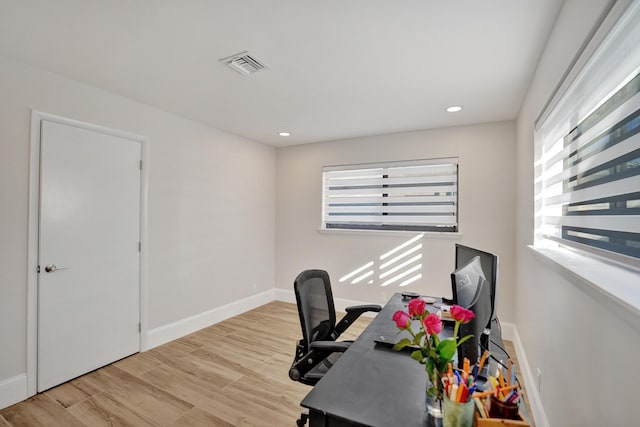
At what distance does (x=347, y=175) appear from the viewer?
464 centimetres

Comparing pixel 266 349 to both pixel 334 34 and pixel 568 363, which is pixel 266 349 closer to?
pixel 568 363

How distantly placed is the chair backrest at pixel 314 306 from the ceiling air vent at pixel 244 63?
1.58 meters

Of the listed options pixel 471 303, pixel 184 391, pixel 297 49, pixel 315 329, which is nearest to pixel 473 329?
pixel 471 303

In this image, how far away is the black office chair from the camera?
1781 millimetres

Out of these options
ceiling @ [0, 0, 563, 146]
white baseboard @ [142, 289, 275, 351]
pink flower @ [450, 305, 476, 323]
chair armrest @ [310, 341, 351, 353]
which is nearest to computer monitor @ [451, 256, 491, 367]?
pink flower @ [450, 305, 476, 323]

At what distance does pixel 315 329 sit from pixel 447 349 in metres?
1.25

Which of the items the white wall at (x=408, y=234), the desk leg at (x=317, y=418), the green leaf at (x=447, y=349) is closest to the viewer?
the green leaf at (x=447, y=349)

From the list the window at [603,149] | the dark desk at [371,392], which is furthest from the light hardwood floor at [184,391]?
the window at [603,149]

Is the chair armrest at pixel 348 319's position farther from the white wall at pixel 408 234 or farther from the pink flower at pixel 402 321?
the white wall at pixel 408 234

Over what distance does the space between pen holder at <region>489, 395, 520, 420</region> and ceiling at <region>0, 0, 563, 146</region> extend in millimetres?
1816

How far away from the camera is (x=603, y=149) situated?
129cm

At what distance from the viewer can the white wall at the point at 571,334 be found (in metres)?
0.93

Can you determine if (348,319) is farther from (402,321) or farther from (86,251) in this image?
(86,251)

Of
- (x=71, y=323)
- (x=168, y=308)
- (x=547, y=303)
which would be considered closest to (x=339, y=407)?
(x=547, y=303)
